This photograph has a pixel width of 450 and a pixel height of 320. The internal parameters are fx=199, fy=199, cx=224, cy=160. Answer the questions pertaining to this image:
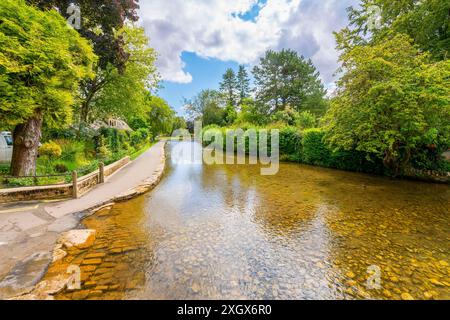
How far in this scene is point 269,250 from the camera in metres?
3.69

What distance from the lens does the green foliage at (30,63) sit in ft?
16.5

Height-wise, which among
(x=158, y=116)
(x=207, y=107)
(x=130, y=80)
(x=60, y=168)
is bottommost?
(x=60, y=168)

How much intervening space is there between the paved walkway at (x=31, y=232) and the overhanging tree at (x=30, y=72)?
2585mm

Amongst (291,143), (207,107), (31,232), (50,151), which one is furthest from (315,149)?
(207,107)

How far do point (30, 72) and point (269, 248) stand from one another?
25.0 ft

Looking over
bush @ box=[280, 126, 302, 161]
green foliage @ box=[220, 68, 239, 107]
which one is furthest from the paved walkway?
green foliage @ box=[220, 68, 239, 107]

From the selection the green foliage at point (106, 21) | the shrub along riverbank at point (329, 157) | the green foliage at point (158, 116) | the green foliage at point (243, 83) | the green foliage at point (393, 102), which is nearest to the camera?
the green foliage at point (393, 102)

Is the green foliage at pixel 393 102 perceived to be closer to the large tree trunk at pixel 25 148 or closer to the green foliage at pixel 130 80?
the large tree trunk at pixel 25 148

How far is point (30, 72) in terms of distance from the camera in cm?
547

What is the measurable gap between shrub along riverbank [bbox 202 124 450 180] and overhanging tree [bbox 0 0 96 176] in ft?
38.3

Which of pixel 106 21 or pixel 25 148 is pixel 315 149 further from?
pixel 25 148

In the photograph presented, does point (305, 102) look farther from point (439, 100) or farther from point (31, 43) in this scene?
point (31, 43)

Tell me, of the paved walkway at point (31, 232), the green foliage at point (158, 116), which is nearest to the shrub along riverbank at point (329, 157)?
the paved walkway at point (31, 232)

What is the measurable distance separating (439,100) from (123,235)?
1117cm
